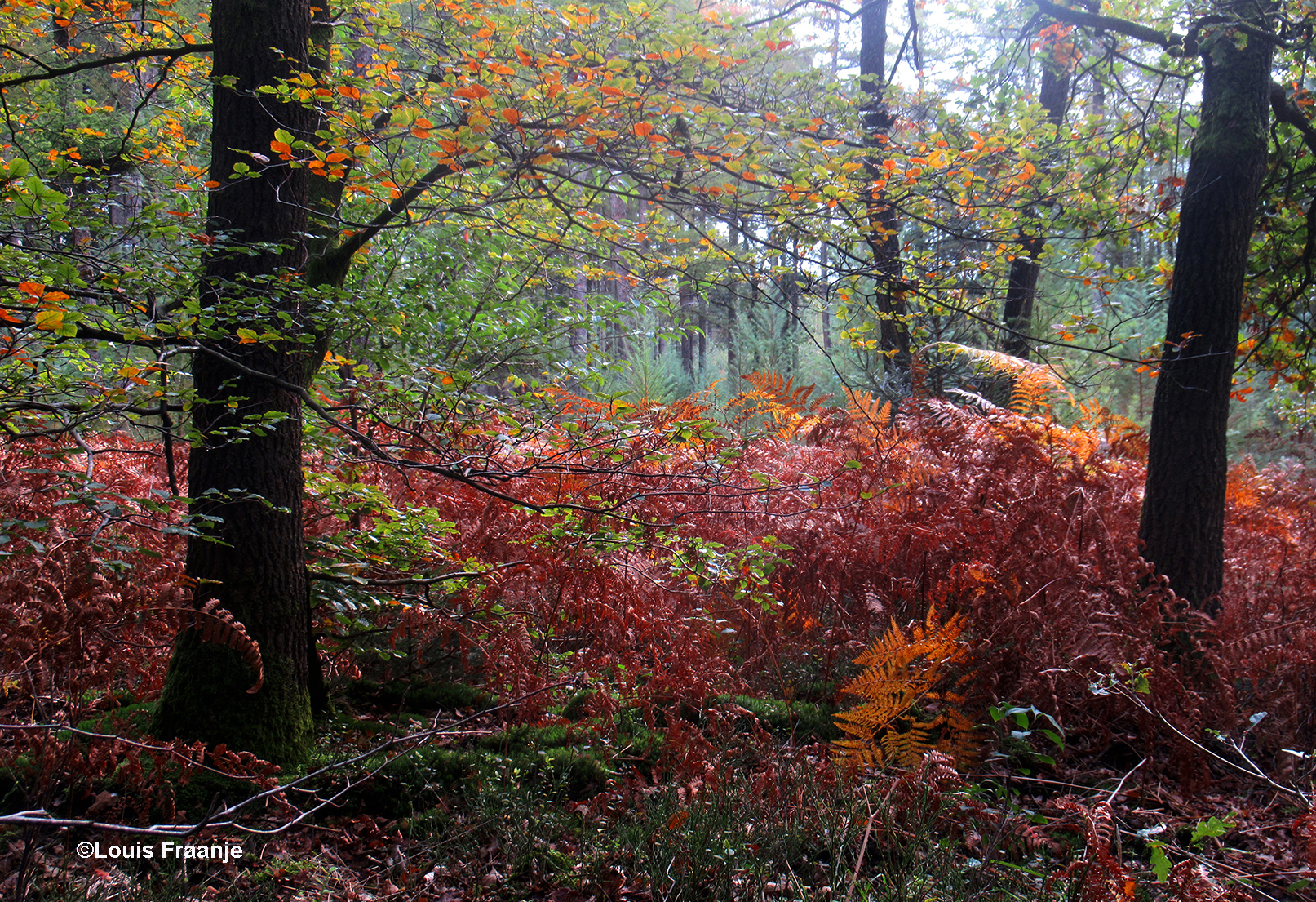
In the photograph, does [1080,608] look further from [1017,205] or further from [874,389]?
[874,389]

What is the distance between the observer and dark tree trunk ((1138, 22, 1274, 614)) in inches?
149

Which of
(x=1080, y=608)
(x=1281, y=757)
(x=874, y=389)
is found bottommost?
(x=1281, y=757)

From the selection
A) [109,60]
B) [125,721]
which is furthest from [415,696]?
[109,60]

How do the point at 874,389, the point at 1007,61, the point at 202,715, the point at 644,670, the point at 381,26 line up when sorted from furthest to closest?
the point at 874,389 → the point at 1007,61 → the point at 644,670 → the point at 381,26 → the point at 202,715

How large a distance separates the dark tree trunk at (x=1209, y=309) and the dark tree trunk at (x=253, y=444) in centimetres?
443

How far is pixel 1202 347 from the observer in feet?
12.6

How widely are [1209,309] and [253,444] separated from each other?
487 cm

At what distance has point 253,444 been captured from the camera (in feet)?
9.16

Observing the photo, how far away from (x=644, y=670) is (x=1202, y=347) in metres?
3.57

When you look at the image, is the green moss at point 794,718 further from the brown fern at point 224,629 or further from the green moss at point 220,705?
the brown fern at point 224,629

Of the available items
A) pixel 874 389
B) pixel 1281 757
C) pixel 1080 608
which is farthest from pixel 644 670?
pixel 874 389

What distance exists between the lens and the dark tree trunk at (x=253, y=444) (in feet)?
8.83

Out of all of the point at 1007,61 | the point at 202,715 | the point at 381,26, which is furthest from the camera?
the point at 1007,61

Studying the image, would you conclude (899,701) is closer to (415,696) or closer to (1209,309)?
(415,696)
